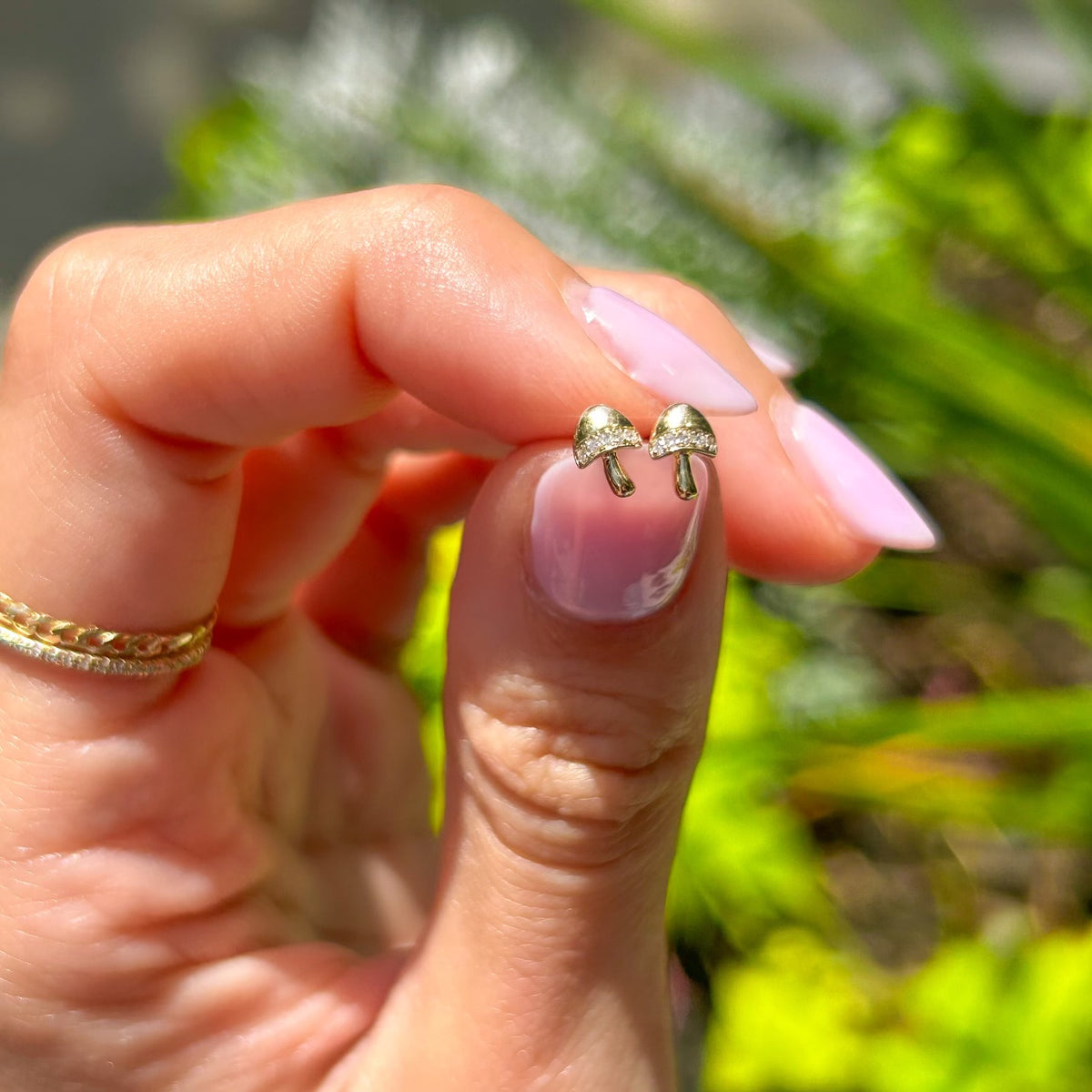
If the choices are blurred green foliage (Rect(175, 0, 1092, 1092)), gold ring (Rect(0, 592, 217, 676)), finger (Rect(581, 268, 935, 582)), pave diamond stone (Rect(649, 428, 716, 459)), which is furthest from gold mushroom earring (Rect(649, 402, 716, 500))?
blurred green foliage (Rect(175, 0, 1092, 1092))

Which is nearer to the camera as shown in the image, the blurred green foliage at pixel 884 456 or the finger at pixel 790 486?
the finger at pixel 790 486

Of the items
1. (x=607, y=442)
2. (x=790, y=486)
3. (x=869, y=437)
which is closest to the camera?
(x=607, y=442)

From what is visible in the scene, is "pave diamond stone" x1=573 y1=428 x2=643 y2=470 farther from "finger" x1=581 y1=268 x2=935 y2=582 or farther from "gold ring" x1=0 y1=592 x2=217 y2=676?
"gold ring" x1=0 y1=592 x2=217 y2=676

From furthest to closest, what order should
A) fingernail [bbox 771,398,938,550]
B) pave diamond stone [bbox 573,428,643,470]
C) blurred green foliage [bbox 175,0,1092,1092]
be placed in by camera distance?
blurred green foliage [bbox 175,0,1092,1092] < fingernail [bbox 771,398,938,550] < pave diamond stone [bbox 573,428,643,470]

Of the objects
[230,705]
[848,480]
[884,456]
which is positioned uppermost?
[848,480]

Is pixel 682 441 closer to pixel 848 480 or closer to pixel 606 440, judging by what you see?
pixel 606 440

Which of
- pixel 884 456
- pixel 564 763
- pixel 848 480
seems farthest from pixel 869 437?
pixel 564 763

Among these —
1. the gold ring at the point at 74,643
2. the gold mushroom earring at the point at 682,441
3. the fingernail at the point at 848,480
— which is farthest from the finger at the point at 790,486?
the gold ring at the point at 74,643

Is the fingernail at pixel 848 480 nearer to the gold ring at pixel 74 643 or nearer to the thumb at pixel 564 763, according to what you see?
the thumb at pixel 564 763
